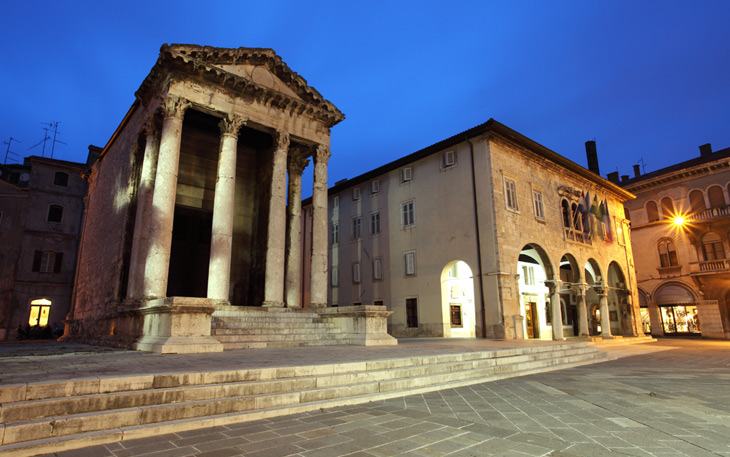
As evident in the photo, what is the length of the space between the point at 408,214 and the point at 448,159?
3.86 meters

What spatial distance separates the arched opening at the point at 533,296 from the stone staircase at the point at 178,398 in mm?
18180

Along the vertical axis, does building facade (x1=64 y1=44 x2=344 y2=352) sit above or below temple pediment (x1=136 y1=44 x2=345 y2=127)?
below

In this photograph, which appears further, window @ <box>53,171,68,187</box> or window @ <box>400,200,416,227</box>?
window @ <box>53,171,68,187</box>

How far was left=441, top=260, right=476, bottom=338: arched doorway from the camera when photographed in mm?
21062

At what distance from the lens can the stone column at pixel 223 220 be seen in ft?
42.9

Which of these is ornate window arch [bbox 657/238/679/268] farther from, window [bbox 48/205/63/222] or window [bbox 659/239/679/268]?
window [bbox 48/205/63/222]

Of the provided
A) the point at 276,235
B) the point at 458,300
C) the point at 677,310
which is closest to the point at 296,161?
the point at 276,235

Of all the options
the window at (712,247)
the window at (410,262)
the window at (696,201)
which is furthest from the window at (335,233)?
the window at (712,247)

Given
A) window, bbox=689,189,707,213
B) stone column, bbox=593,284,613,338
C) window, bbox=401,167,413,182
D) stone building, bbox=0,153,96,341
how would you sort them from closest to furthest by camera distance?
window, bbox=401,167,413,182 < stone column, bbox=593,284,613,338 < stone building, bbox=0,153,96,341 < window, bbox=689,189,707,213

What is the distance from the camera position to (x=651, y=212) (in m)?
32.7

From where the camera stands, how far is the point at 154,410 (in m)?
4.53

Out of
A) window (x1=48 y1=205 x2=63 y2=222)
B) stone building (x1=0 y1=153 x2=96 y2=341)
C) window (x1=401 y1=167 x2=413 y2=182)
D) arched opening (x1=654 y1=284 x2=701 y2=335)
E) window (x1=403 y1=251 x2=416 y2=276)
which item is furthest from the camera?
window (x1=48 y1=205 x2=63 y2=222)

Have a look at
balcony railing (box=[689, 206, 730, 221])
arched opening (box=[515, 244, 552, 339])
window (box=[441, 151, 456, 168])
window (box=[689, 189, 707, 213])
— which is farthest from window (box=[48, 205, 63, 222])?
window (box=[689, 189, 707, 213])

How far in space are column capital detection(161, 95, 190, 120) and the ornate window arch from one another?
114 feet
